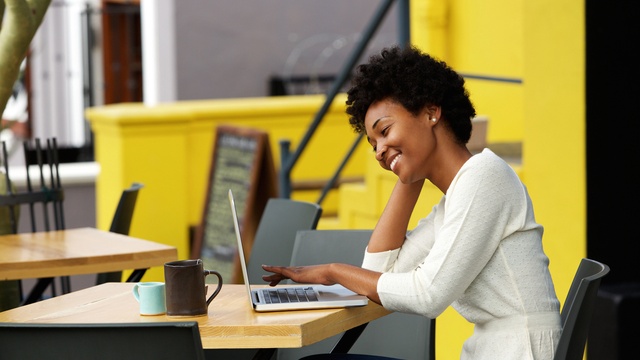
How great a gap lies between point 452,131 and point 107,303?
0.92 meters

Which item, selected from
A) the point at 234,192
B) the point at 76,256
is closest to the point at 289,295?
the point at 76,256

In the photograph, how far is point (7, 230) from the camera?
14.8 ft

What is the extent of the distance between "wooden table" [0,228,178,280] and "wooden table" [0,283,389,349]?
0.54 metres

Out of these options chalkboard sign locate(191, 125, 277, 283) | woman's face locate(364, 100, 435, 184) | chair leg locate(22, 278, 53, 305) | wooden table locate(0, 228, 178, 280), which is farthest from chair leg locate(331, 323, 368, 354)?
chalkboard sign locate(191, 125, 277, 283)

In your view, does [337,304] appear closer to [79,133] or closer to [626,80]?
Result: [626,80]

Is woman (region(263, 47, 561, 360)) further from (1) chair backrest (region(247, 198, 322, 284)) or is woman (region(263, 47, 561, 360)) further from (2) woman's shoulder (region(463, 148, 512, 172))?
(1) chair backrest (region(247, 198, 322, 284))

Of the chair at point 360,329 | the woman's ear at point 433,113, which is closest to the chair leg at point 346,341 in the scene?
the chair at point 360,329

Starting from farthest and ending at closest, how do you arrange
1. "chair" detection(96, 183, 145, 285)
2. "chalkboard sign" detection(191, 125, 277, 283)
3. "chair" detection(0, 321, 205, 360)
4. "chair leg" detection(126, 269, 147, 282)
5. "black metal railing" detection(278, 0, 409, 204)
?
"chalkboard sign" detection(191, 125, 277, 283)
"black metal railing" detection(278, 0, 409, 204)
"chair" detection(96, 183, 145, 285)
"chair leg" detection(126, 269, 147, 282)
"chair" detection(0, 321, 205, 360)

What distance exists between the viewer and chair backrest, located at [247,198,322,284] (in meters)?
4.08

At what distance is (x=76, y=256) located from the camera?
3.77 m

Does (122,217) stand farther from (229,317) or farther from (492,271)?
(492,271)

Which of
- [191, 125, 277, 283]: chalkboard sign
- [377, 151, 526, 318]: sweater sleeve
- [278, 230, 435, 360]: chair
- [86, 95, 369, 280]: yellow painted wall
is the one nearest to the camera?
[377, 151, 526, 318]: sweater sleeve

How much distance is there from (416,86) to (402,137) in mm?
118

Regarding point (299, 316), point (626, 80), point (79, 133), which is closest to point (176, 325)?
point (299, 316)
